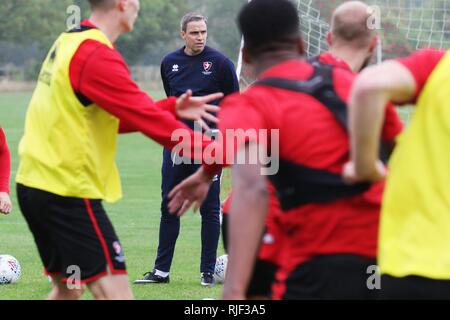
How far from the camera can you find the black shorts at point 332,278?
4555 mm

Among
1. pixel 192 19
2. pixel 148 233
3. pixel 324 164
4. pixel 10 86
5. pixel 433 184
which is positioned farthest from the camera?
pixel 10 86

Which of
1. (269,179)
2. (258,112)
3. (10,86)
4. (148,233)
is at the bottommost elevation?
(10,86)

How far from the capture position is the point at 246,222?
4.35 meters

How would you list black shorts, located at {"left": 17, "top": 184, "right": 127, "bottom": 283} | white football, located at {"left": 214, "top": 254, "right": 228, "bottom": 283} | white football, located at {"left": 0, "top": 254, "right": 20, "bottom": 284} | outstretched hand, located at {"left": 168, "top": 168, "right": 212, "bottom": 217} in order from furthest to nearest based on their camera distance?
white football, located at {"left": 214, "top": 254, "right": 228, "bottom": 283}, white football, located at {"left": 0, "top": 254, "right": 20, "bottom": 284}, outstretched hand, located at {"left": 168, "top": 168, "right": 212, "bottom": 217}, black shorts, located at {"left": 17, "top": 184, "right": 127, "bottom": 283}

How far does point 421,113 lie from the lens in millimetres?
4270

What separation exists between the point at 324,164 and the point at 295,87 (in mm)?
346

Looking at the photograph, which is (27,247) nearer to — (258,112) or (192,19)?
(192,19)

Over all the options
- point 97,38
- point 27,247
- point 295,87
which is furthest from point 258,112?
point 27,247

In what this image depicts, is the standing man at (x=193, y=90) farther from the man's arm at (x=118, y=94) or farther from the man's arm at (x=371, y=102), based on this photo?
the man's arm at (x=371, y=102)

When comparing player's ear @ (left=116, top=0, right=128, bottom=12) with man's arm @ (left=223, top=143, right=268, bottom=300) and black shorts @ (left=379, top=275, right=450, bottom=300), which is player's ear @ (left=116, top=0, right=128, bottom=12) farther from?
black shorts @ (left=379, top=275, right=450, bottom=300)

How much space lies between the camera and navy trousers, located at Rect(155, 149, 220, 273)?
1003 cm

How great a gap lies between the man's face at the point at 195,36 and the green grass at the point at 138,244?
7.19 ft

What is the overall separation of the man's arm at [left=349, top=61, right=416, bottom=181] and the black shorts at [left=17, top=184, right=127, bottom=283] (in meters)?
2.01

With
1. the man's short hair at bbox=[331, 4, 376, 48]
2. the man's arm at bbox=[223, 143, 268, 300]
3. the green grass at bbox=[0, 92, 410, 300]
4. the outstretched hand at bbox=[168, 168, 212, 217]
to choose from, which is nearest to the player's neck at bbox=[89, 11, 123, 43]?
the outstretched hand at bbox=[168, 168, 212, 217]
